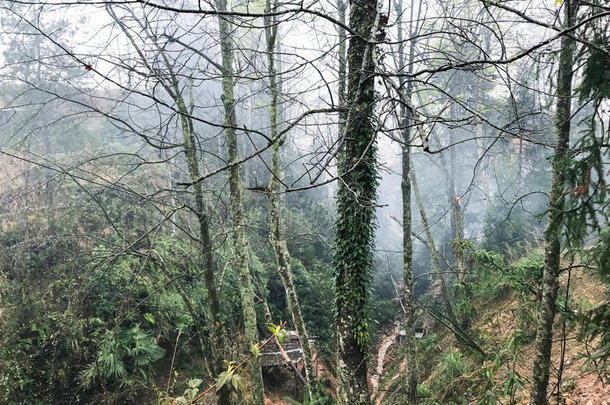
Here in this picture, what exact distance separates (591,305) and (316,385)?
5282 mm

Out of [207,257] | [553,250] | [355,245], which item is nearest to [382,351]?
[207,257]

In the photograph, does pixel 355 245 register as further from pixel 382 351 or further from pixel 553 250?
pixel 382 351

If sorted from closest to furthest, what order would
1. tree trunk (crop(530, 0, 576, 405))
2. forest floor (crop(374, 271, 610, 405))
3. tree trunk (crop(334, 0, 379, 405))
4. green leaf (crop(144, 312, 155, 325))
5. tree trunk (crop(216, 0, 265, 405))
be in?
tree trunk (crop(334, 0, 379, 405))
tree trunk (crop(530, 0, 576, 405))
forest floor (crop(374, 271, 610, 405))
tree trunk (crop(216, 0, 265, 405))
green leaf (crop(144, 312, 155, 325))

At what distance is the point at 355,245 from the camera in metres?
3.60

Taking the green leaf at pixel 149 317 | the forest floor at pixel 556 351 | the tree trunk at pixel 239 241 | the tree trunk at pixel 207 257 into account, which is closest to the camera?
the forest floor at pixel 556 351

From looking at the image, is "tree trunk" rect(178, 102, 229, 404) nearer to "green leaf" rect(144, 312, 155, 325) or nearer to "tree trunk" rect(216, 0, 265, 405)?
"tree trunk" rect(216, 0, 265, 405)

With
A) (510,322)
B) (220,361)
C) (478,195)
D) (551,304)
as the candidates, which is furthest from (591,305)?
(478,195)

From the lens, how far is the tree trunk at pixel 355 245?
3145 mm

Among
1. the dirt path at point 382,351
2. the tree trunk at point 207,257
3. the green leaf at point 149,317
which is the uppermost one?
the tree trunk at point 207,257

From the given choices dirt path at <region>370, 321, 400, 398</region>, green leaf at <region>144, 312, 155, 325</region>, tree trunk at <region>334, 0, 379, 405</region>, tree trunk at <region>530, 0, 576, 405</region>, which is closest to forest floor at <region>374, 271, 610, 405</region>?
dirt path at <region>370, 321, 400, 398</region>

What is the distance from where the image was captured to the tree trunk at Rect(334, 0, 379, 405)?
314 centimetres

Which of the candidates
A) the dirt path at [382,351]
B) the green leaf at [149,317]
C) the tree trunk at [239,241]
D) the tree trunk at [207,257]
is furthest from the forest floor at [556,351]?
the green leaf at [149,317]

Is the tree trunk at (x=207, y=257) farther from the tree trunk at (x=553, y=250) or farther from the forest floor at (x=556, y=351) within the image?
the tree trunk at (x=553, y=250)

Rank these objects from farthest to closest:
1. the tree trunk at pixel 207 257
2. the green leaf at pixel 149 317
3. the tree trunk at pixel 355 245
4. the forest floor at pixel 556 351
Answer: the green leaf at pixel 149 317
the tree trunk at pixel 207 257
the forest floor at pixel 556 351
the tree trunk at pixel 355 245
